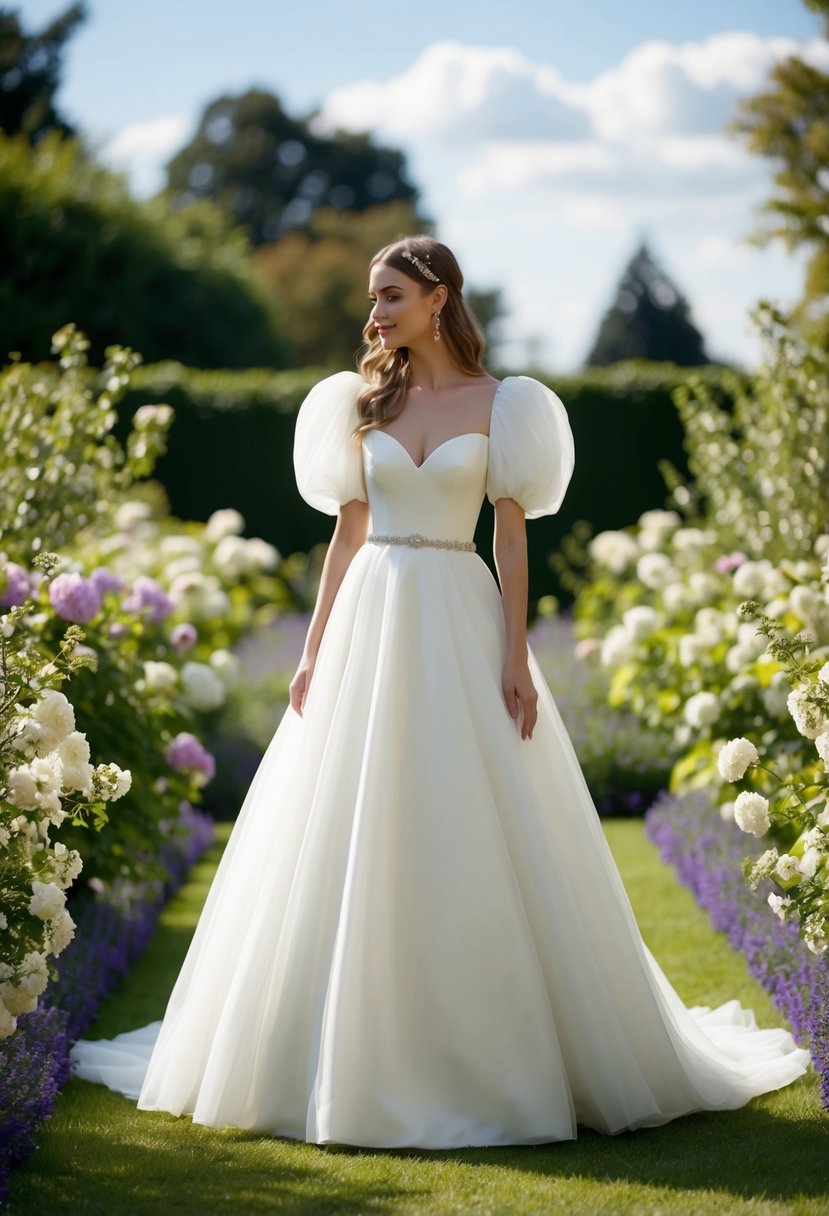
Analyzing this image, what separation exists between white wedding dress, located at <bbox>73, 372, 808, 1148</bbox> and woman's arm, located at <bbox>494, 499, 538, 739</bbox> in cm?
4

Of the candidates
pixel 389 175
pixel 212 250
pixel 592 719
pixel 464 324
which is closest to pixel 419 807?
pixel 464 324

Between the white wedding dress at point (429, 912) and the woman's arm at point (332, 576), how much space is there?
0.08 meters

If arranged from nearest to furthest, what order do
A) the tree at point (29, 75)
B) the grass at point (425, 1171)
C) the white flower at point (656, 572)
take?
1. the grass at point (425, 1171)
2. the white flower at point (656, 572)
3. the tree at point (29, 75)

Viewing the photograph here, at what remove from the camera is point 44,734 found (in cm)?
327

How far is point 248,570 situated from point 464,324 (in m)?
6.07

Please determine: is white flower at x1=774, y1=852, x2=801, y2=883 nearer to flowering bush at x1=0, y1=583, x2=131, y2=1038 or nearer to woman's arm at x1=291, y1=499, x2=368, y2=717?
woman's arm at x1=291, y1=499, x2=368, y2=717

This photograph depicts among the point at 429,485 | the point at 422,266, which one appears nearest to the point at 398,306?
the point at 422,266

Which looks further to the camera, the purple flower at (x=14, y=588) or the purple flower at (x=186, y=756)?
the purple flower at (x=186, y=756)

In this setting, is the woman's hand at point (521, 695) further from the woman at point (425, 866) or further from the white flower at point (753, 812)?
the white flower at point (753, 812)

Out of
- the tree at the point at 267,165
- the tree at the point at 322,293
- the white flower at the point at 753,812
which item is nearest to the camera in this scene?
the white flower at the point at 753,812

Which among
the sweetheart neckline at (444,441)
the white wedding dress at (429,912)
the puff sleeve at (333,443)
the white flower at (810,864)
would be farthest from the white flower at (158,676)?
the white flower at (810,864)

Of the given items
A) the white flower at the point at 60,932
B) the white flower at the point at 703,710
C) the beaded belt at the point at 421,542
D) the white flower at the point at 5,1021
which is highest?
the beaded belt at the point at 421,542

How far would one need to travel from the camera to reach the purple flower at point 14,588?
5.14m

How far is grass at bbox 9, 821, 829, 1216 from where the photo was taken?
3072mm
